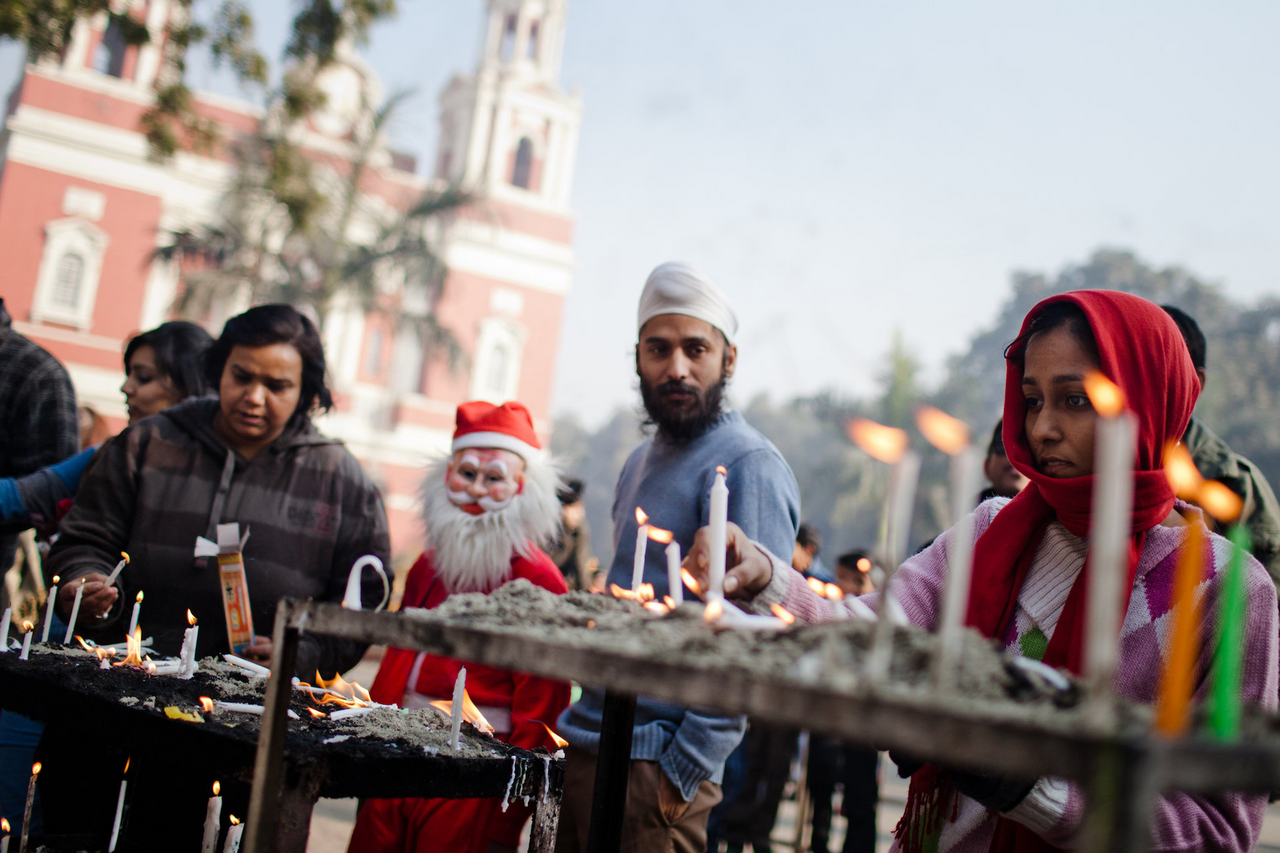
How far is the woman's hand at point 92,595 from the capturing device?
271 cm

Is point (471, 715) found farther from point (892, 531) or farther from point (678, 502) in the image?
point (892, 531)

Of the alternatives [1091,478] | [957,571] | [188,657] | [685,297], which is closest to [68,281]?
[188,657]


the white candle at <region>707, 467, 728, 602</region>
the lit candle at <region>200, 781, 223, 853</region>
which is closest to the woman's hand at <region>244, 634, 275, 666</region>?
the lit candle at <region>200, 781, 223, 853</region>

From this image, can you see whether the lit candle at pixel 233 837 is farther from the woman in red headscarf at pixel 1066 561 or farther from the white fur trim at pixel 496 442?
the white fur trim at pixel 496 442

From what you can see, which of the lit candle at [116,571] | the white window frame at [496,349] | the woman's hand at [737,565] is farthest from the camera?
the white window frame at [496,349]

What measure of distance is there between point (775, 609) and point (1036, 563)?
59cm

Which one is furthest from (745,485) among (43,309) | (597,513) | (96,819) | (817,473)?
(597,513)

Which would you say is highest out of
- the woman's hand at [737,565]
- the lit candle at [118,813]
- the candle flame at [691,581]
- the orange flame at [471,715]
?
the woman's hand at [737,565]

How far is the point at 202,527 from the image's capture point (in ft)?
9.95

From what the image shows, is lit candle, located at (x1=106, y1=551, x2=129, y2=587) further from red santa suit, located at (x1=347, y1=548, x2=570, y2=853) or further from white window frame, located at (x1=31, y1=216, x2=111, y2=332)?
white window frame, located at (x1=31, y1=216, x2=111, y2=332)

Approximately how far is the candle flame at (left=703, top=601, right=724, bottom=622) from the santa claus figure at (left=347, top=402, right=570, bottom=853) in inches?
45.4

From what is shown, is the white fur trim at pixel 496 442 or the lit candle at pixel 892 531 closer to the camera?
the lit candle at pixel 892 531

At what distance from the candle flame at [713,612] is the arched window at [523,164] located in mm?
32198

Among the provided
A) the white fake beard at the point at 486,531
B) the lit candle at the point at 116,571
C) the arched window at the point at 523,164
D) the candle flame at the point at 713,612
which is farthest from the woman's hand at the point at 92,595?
the arched window at the point at 523,164
